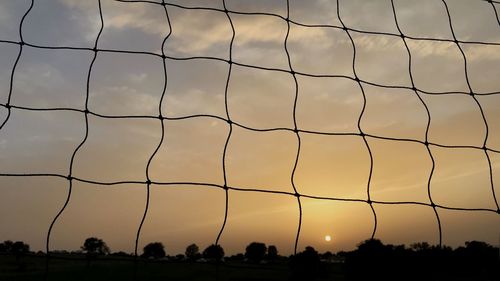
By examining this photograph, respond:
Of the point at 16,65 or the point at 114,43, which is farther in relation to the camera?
the point at 114,43

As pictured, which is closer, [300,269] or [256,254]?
[300,269]

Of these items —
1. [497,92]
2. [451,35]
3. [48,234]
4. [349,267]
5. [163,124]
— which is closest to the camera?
[48,234]

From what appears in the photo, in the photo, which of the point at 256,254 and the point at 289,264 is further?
the point at 256,254

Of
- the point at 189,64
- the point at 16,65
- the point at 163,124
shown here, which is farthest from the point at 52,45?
the point at 189,64

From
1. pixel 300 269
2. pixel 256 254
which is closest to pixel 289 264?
pixel 300 269

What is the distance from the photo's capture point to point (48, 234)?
1.50 metres

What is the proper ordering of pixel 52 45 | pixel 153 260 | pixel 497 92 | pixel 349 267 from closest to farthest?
pixel 153 260, pixel 52 45, pixel 497 92, pixel 349 267

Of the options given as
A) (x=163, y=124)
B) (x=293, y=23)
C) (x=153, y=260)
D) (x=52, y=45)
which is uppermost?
(x=293, y=23)

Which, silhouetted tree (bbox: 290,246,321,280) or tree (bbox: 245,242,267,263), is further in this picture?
tree (bbox: 245,242,267,263)

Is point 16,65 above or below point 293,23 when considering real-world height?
below

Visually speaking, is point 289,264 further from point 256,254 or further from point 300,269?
point 256,254

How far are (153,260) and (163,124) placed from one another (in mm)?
461

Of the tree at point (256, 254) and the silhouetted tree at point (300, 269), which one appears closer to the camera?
the silhouetted tree at point (300, 269)

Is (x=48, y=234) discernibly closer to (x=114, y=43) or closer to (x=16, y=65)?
(x=16, y=65)
